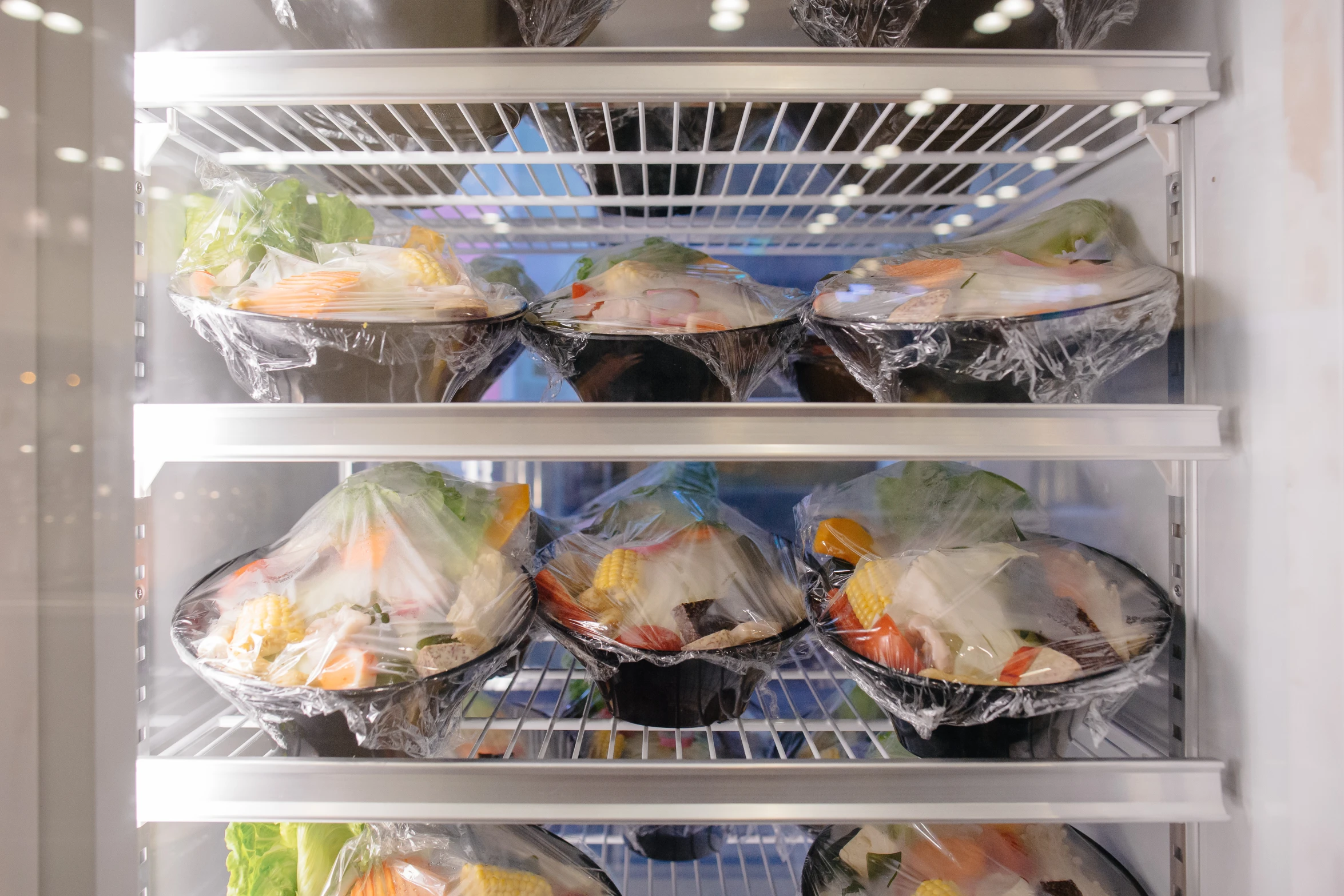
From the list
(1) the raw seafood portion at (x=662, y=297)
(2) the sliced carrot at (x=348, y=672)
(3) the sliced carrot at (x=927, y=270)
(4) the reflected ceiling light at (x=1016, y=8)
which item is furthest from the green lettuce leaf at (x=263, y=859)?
(4) the reflected ceiling light at (x=1016, y=8)

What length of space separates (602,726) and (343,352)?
59 centimetres

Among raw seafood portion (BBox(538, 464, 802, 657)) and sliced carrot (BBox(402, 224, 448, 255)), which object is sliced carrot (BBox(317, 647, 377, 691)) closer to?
A: raw seafood portion (BBox(538, 464, 802, 657))

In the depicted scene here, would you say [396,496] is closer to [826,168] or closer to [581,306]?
[581,306]

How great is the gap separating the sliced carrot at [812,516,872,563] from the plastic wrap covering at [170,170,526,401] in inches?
16.8

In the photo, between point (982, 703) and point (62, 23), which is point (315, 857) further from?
point (62, 23)

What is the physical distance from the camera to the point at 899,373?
0.76 metres

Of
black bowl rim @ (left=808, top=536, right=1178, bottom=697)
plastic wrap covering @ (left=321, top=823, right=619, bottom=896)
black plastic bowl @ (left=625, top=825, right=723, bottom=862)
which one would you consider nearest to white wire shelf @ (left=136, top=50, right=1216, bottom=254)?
black bowl rim @ (left=808, top=536, right=1178, bottom=697)

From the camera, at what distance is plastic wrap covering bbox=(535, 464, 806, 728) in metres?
0.75

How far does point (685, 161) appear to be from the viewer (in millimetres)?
864

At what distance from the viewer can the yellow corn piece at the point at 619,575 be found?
2.60 feet

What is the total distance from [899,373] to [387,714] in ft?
2.01

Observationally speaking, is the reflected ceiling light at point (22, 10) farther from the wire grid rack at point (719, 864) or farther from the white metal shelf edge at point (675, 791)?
the wire grid rack at point (719, 864)

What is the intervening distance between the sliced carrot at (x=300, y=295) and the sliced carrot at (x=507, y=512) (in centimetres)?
29

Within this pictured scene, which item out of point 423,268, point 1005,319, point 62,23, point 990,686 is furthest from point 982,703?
point 62,23
